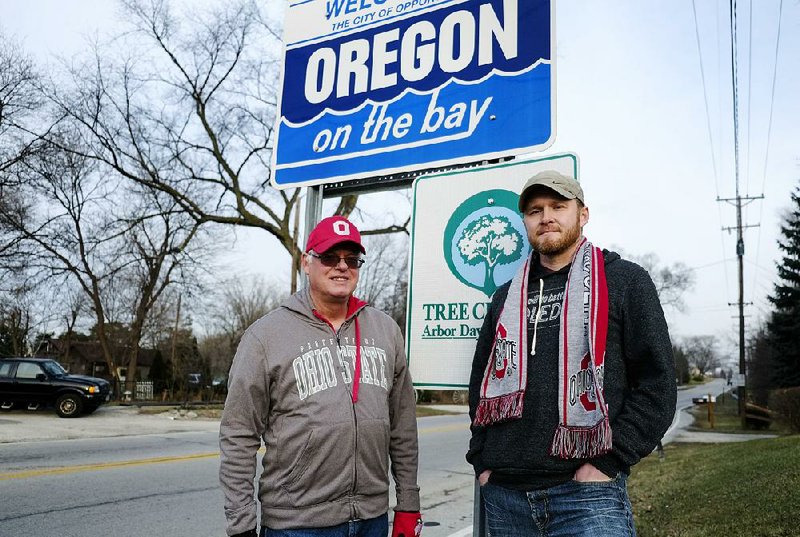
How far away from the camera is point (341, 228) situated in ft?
7.90

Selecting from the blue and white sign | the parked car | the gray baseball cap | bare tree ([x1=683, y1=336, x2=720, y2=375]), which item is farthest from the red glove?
bare tree ([x1=683, y1=336, x2=720, y2=375])

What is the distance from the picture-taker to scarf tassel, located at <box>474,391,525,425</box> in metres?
1.97

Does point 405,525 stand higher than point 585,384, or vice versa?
point 585,384

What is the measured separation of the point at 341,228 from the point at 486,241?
0.60 metres

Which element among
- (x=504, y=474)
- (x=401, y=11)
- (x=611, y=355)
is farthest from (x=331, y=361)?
(x=401, y=11)

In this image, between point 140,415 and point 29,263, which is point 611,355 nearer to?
point 140,415

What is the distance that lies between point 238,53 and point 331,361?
1932cm

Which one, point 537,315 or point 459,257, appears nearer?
point 537,315

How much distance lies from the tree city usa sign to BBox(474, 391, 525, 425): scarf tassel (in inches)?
14.9

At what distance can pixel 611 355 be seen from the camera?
1919 mm

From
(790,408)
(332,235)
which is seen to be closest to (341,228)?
(332,235)

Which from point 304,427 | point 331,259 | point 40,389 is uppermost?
point 331,259

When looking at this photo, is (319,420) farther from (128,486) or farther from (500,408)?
(128,486)

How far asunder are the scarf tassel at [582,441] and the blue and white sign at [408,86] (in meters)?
1.18
